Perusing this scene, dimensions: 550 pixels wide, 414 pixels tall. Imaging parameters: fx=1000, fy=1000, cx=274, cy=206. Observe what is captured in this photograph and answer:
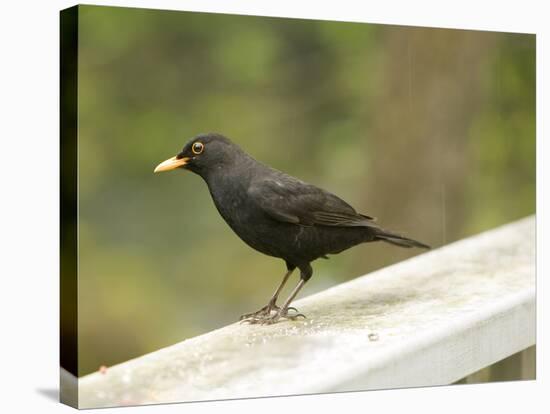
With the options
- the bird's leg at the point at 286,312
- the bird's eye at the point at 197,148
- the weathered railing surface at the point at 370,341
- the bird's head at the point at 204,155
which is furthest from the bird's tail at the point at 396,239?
the bird's eye at the point at 197,148

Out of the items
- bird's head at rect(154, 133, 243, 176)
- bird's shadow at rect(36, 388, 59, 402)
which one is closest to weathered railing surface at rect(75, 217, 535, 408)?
bird's shadow at rect(36, 388, 59, 402)

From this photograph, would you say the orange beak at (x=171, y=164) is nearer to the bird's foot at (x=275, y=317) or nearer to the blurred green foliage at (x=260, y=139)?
the blurred green foliage at (x=260, y=139)

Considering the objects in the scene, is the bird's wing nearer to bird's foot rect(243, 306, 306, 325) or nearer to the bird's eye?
the bird's eye

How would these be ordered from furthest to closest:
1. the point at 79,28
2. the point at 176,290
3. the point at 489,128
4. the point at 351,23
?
the point at 489,128
the point at 351,23
the point at 176,290
the point at 79,28

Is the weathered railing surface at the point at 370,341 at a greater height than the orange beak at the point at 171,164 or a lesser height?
lesser

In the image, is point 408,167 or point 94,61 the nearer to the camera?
point 94,61

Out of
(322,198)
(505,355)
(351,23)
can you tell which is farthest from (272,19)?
(505,355)

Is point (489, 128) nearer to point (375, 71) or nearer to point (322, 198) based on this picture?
point (375, 71)
